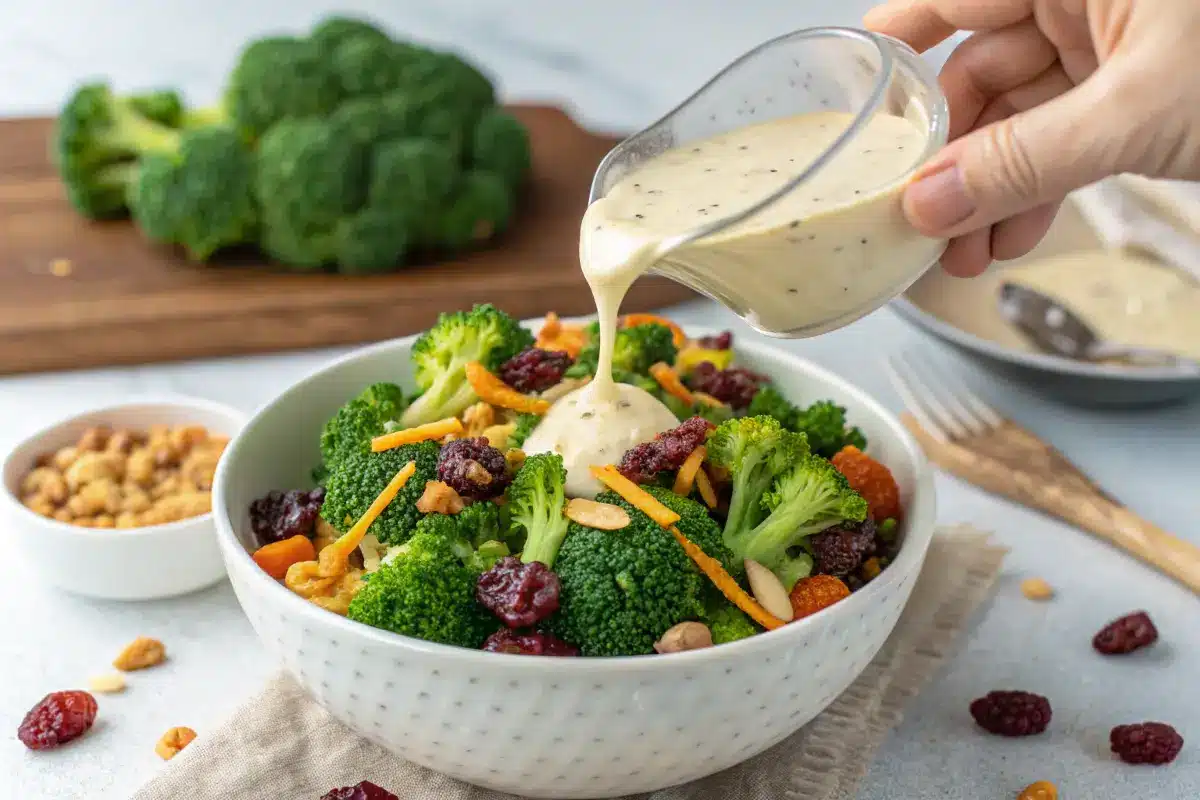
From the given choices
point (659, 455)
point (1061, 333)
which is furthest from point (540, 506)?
point (1061, 333)

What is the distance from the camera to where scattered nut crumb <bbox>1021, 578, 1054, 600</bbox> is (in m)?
3.00

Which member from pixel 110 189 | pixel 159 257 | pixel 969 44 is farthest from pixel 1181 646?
pixel 110 189

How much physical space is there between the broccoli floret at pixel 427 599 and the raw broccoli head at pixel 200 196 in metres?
2.54

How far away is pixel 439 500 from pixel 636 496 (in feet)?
1.17

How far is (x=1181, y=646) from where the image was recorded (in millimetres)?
A: 2832

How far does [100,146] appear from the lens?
15.6 ft

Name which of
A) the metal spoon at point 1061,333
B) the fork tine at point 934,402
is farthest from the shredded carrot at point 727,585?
the metal spoon at point 1061,333

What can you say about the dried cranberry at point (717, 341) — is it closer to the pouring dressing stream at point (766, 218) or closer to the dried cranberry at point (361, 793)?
the pouring dressing stream at point (766, 218)

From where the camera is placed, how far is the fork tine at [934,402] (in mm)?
3479

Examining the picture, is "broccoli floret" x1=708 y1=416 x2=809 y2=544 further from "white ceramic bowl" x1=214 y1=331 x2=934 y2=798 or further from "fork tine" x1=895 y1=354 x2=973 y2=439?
"fork tine" x1=895 y1=354 x2=973 y2=439

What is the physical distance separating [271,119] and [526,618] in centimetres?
313

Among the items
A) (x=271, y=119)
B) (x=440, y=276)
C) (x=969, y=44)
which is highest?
(x=969, y=44)

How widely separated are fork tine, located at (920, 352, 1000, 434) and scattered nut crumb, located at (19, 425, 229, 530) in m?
1.99

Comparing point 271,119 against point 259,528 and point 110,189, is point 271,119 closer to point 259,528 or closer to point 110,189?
point 110,189
